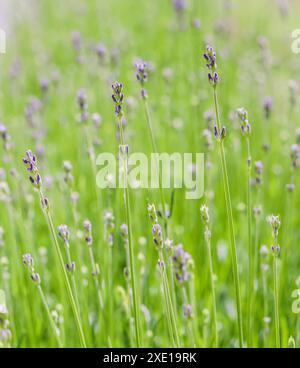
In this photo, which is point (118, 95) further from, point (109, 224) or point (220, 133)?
point (109, 224)

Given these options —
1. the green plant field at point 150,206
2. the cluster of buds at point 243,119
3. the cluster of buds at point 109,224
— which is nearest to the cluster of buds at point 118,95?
the green plant field at point 150,206

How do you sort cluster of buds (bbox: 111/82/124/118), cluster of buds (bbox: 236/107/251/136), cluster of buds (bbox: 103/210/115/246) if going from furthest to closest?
cluster of buds (bbox: 103/210/115/246)
cluster of buds (bbox: 236/107/251/136)
cluster of buds (bbox: 111/82/124/118)

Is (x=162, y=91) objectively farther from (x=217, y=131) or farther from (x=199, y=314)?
(x=217, y=131)

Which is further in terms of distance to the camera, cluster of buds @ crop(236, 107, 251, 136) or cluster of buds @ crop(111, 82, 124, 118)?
cluster of buds @ crop(236, 107, 251, 136)

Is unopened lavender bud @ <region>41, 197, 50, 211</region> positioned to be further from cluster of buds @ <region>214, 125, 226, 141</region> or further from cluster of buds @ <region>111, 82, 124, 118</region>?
cluster of buds @ <region>214, 125, 226, 141</region>

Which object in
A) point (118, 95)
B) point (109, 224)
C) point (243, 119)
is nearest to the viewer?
point (118, 95)

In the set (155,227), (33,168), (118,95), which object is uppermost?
(118,95)

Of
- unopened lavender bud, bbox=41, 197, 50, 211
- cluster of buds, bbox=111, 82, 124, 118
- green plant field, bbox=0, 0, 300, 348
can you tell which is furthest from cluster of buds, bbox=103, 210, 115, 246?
cluster of buds, bbox=111, 82, 124, 118

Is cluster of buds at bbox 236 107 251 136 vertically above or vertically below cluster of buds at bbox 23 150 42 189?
above

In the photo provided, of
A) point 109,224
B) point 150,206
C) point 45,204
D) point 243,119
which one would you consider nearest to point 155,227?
point 150,206
